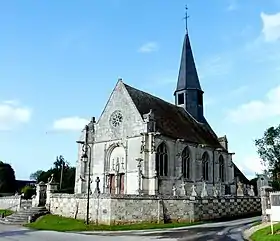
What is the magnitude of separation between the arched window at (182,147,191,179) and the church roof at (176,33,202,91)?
1089cm

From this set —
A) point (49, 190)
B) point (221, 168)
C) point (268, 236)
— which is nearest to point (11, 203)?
point (49, 190)

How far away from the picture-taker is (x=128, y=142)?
33.5m

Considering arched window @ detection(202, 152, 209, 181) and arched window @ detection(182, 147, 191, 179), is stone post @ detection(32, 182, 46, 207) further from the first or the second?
arched window @ detection(202, 152, 209, 181)

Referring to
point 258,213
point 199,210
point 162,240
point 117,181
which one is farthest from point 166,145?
point 162,240

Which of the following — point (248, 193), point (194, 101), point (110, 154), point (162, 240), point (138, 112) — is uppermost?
point (194, 101)

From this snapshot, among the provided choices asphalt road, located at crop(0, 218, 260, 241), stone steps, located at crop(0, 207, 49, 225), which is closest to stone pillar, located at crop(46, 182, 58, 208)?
stone steps, located at crop(0, 207, 49, 225)

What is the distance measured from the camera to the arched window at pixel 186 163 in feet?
117

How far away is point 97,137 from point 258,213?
16876 mm

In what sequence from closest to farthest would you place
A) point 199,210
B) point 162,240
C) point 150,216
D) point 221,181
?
point 162,240, point 150,216, point 199,210, point 221,181

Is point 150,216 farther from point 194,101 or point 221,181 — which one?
point 194,101

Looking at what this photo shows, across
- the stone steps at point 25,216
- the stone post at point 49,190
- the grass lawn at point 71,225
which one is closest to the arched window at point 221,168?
the grass lawn at point 71,225

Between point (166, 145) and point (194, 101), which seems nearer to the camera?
point (166, 145)

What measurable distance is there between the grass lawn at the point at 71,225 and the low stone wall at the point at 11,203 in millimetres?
9133

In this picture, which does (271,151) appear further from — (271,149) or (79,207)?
(79,207)
